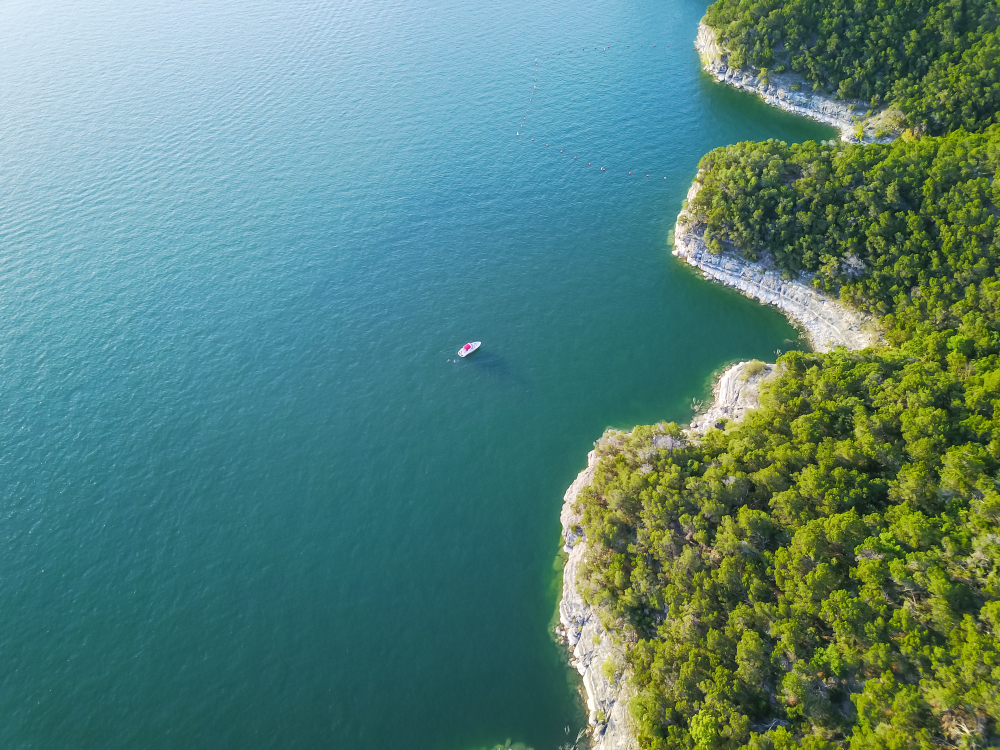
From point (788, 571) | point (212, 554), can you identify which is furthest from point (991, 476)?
point (212, 554)

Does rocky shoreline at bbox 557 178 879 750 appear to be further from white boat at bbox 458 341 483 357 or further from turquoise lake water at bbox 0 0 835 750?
white boat at bbox 458 341 483 357

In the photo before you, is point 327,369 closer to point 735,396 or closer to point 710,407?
point 710,407

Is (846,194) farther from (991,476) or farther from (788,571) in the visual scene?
(788,571)

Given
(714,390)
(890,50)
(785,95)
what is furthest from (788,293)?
(785,95)

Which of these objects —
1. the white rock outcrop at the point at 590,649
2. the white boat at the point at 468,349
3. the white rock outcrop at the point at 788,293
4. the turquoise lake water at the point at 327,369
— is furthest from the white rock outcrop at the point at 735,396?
the white boat at the point at 468,349

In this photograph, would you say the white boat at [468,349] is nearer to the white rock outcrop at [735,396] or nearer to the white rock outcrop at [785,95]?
the white rock outcrop at [735,396]

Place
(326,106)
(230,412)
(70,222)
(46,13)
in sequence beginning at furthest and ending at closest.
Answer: (46,13) < (326,106) < (70,222) < (230,412)
